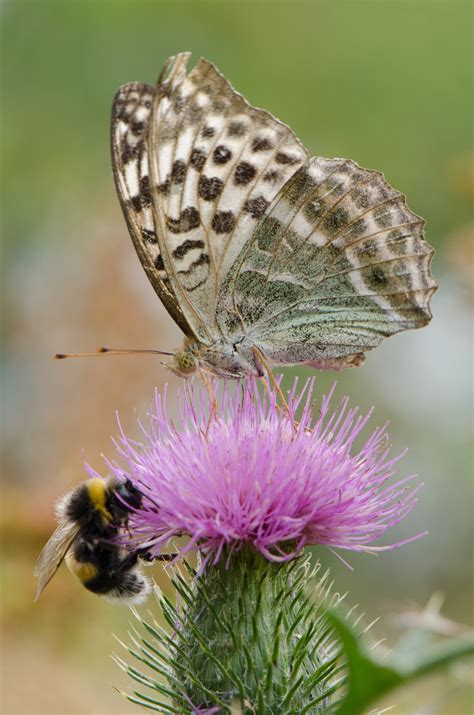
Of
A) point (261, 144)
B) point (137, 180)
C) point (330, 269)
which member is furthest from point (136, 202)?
point (330, 269)

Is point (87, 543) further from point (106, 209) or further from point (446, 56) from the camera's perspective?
point (446, 56)

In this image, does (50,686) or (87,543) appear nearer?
(87,543)

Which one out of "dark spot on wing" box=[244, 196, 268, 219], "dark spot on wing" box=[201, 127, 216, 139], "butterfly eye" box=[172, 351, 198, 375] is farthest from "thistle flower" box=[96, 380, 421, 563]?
"dark spot on wing" box=[201, 127, 216, 139]

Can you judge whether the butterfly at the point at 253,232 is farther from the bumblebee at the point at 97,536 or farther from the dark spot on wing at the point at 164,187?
the bumblebee at the point at 97,536

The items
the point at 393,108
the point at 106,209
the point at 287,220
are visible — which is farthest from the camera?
the point at 393,108

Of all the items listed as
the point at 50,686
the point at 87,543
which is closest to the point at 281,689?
the point at 87,543
